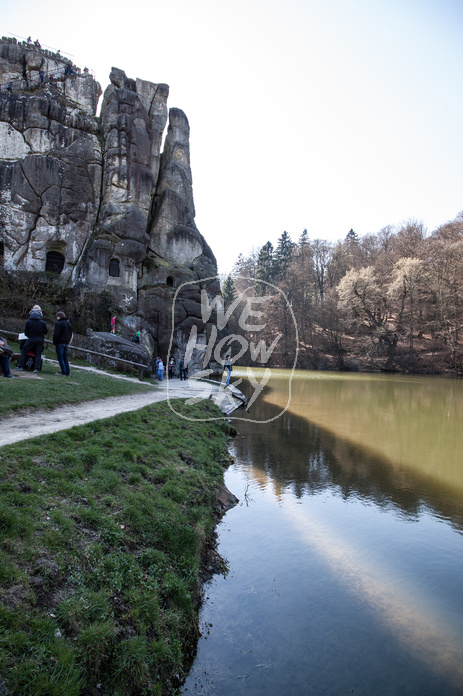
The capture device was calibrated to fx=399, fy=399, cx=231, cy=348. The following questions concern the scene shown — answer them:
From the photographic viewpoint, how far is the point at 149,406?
42.5 ft

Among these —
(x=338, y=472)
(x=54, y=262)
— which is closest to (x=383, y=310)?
(x=54, y=262)

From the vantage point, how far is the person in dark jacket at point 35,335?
13.1 meters

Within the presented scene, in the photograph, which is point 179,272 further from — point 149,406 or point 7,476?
point 7,476

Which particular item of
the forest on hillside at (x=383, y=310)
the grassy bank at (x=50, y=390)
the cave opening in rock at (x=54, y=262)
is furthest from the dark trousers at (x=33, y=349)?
the forest on hillside at (x=383, y=310)

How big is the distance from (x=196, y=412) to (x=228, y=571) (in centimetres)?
937

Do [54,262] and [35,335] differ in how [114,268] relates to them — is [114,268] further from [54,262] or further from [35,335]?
[35,335]

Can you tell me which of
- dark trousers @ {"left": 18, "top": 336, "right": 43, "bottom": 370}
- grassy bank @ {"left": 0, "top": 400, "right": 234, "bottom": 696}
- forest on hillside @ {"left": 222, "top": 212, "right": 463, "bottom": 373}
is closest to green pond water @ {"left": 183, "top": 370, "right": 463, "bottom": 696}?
grassy bank @ {"left": 0, "top": 400, "right": 234, "bottom": 696}

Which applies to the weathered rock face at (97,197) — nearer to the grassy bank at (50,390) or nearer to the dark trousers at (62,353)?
the grassy bank at (50,390)

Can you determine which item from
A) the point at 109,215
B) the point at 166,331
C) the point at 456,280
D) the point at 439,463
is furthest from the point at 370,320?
the point at 439,463

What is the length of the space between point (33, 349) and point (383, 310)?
54526mm

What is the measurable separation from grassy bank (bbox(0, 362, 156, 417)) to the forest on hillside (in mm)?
31220

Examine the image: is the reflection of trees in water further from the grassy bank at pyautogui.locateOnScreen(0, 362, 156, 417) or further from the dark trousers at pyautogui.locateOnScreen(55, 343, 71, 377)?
the dark trousers at pyautogui.locateOnScreen(55, 343, 71, 377)

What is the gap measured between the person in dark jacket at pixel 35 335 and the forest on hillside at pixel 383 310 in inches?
1293

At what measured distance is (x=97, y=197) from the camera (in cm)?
3484
